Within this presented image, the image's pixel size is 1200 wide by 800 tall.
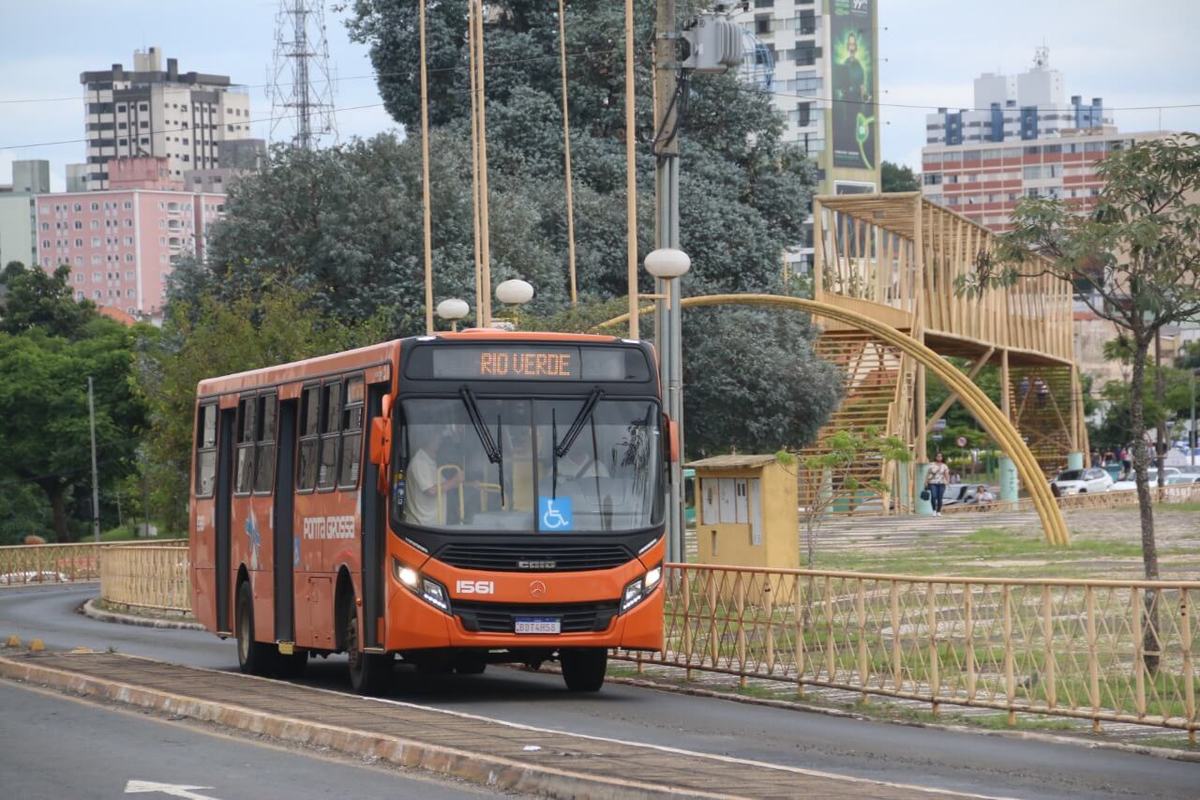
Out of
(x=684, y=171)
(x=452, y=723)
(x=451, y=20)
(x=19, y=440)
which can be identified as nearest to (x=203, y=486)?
(x=452, y=723)

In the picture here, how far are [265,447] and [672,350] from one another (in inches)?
180

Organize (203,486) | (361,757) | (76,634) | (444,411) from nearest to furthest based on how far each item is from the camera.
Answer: (361,757) → (444,411) → (203,486) → (76,634)

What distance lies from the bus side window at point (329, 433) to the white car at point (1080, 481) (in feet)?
211

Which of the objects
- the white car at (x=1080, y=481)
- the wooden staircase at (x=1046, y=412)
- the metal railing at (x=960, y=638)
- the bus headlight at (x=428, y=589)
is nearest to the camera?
the metal railing at (x=960, y=638)

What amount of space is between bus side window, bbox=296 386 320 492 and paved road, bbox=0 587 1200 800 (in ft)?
6.36

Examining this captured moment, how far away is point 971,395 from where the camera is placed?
49594mm

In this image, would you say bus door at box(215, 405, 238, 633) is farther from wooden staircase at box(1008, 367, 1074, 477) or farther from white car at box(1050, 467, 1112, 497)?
wooden staircase at box(1008, 367, 1074, 477)

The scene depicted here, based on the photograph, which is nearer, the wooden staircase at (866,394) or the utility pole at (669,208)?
the utility pole at (669,208)

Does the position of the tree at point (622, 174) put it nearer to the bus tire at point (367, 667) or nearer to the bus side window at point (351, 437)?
the bus side window at point (351, 437)

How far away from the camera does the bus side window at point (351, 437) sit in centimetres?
1831

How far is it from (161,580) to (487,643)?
2278 centimetres

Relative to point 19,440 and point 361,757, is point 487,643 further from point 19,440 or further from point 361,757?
point 19,440

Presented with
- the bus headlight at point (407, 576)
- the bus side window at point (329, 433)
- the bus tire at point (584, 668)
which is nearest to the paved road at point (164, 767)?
the bus headlight at point (407, 576)

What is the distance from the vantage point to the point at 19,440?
8756cm
